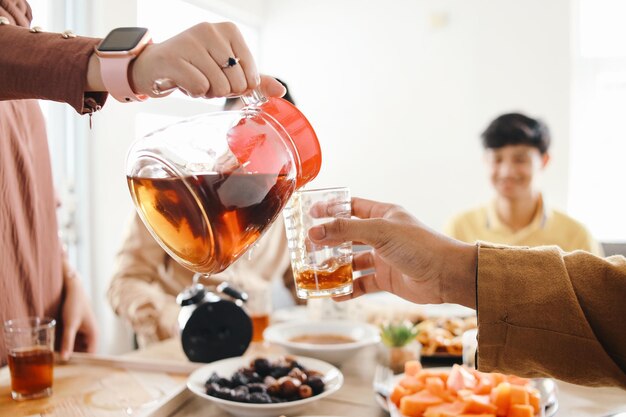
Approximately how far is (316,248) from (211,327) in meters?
0.51

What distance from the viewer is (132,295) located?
6.72 feet

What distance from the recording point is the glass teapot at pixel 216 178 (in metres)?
0.72

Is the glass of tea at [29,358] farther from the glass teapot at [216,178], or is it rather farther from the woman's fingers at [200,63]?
the woman's fingers at [200,63]

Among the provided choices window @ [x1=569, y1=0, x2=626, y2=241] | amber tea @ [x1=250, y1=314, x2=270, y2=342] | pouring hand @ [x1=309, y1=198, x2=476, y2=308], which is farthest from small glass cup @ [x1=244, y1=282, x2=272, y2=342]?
window @ [x1=569, y1=0, x2=626, y2=241]

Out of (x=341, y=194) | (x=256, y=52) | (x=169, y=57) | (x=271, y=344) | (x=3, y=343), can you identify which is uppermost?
(x=256, y=52)

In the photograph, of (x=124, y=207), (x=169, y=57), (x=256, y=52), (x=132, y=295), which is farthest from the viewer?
(x=256, y=52)

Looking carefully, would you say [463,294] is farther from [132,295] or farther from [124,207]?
[124,207]

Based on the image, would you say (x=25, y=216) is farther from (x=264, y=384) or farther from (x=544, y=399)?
(x=544, y=399)

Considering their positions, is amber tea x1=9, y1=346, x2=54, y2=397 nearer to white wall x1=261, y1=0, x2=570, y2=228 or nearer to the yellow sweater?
the yellow sweater

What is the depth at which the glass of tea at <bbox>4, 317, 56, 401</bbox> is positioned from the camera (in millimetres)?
1065

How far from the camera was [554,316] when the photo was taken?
0.85 metres

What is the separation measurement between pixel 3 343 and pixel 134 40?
801 millimetres

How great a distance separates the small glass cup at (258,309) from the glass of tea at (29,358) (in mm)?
577

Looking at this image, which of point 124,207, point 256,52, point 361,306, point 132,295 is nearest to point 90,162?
point 124,207
